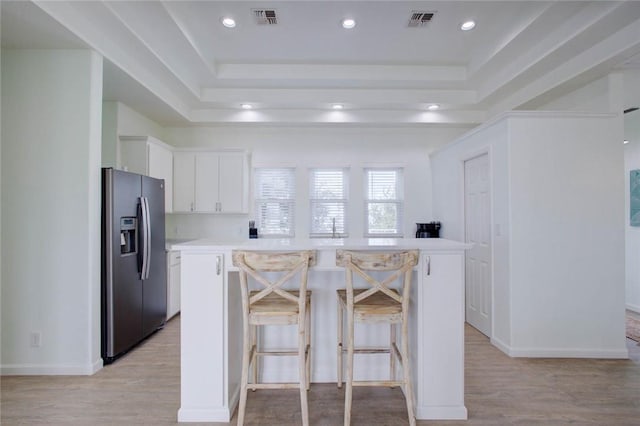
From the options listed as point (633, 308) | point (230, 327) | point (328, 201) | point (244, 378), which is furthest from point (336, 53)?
point (633, 308)

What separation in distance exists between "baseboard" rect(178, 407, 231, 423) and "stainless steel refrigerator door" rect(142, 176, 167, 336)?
159 centimetres

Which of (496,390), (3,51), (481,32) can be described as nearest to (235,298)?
(496,390)

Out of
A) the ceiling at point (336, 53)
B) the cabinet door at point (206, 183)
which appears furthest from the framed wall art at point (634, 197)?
the cabinet door at point (206, 183)

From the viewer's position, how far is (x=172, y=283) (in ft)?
13.5

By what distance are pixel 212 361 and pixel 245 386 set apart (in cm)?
31

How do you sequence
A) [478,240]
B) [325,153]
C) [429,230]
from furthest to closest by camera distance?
[325,153] → [429,230] → [478,240]

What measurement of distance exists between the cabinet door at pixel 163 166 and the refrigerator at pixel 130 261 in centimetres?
55

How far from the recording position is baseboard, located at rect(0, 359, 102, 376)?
2.71m

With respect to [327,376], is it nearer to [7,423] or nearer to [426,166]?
[7,423]

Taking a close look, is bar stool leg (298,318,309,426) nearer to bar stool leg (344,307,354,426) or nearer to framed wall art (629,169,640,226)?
bar stool leg (344,307,354,426)

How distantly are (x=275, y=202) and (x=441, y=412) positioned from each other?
376 cm

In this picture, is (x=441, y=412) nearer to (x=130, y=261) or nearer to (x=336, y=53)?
(x=130, y=261)

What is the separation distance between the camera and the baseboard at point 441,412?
211cm

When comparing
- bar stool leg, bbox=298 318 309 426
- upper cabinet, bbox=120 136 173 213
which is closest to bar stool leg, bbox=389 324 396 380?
bar stool leg, bbox=298 318 309 426
